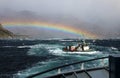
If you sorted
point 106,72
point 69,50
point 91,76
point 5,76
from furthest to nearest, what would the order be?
point 69,50
point 5,76
point 106,72
point 91,76

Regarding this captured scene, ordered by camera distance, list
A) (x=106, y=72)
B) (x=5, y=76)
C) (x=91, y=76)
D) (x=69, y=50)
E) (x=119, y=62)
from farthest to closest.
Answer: (x=69, y=50) < (x=5, y=76) < (x=106, y=72) < (x=91, y=76) < (x=119, y=62)

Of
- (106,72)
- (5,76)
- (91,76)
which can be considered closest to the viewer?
(91,76)

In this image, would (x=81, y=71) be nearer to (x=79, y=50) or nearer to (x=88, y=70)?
(x=88, y=70)

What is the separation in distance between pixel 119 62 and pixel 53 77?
462 cm

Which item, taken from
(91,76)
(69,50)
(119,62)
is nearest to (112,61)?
(119,62)

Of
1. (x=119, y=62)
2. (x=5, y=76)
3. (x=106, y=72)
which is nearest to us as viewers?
(x=119, y=62)

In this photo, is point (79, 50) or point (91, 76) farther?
point (79, 50)

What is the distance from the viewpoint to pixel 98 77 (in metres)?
9.62

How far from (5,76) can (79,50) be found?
52.1m

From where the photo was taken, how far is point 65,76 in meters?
9.49

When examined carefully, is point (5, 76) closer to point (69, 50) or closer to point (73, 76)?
point (73, 76)

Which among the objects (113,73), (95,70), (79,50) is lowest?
(79,50)

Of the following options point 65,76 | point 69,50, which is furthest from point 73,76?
point 69,50

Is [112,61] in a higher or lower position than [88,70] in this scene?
higher
